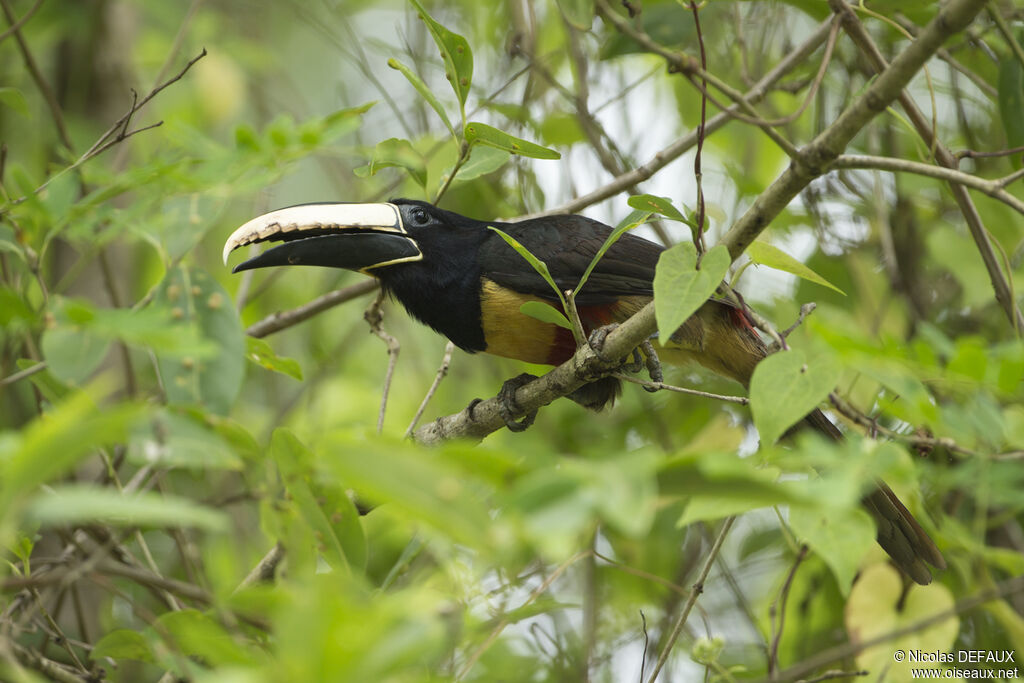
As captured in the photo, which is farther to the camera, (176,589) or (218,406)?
(218,406)

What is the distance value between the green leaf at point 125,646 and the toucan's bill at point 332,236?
3.43 feet

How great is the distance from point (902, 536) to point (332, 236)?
1977 millimetres

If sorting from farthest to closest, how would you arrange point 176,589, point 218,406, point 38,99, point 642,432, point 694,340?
point 38,99
point 642,432
point 694,340
point 218,406
point 176,589

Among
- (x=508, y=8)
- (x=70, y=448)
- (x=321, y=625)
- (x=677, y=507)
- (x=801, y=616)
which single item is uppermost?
(x=508, y=8)

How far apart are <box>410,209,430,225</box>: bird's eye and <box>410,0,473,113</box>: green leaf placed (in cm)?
119

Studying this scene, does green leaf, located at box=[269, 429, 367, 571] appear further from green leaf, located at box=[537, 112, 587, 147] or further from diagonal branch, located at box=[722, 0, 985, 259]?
green leaf, located at box=[537, 112, 587, 147]

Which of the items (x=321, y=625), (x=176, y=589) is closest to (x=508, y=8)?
(x=176, y=589)

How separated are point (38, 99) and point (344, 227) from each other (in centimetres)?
270

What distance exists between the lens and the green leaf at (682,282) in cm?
160

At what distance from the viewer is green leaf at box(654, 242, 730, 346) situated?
5.25 ft

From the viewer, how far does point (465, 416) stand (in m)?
2.96

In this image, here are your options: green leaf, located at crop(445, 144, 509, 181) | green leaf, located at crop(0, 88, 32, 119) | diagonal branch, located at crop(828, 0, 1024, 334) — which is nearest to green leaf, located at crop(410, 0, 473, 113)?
green leaf, located at crop(445, 144, 509, 181)

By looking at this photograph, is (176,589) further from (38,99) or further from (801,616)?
(38,99)

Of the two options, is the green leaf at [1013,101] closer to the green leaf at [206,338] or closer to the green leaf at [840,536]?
the green leaf at [840,536]
